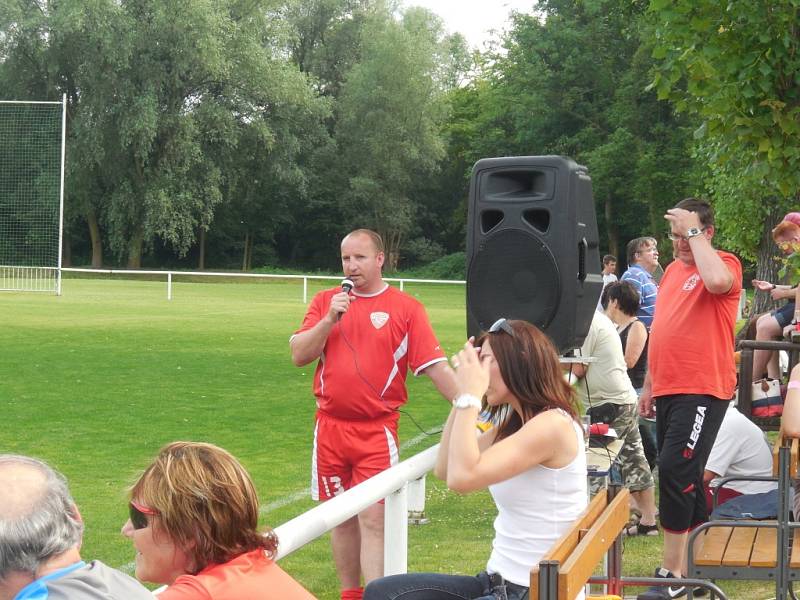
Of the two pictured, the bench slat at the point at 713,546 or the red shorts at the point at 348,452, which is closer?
the bench slat at the point at 713,546

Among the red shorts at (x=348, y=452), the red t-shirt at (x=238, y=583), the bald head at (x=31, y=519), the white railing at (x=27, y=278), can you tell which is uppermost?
the bald head at (x=31, y=519)

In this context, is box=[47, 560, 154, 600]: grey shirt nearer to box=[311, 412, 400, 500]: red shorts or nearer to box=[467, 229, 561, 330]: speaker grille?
box=[311, 412, 400, 500]: red shorts

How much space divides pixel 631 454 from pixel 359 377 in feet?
8.61

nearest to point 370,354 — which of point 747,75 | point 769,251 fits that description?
Result: point 747,75

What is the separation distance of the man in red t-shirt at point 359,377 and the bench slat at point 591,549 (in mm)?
2037

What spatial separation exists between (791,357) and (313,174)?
57.9 meters

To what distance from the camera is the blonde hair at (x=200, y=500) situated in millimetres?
2783

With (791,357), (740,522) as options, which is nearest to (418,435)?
(791,357)

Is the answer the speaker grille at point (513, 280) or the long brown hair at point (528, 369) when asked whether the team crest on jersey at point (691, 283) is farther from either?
the long brown hair at point (528, 369)

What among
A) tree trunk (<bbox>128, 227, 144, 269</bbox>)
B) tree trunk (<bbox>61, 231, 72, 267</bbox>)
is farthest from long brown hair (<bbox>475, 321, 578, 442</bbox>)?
tree trunk (<bbox>61, 231, 72, 267</bbox>)

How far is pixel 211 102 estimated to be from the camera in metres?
55.1

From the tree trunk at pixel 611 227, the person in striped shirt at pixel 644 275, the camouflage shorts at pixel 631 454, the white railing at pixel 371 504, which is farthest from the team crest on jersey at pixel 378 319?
the tree trunk at pixel 611 227

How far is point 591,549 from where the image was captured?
3.22 metres

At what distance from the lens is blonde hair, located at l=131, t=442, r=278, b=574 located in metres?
2.78
